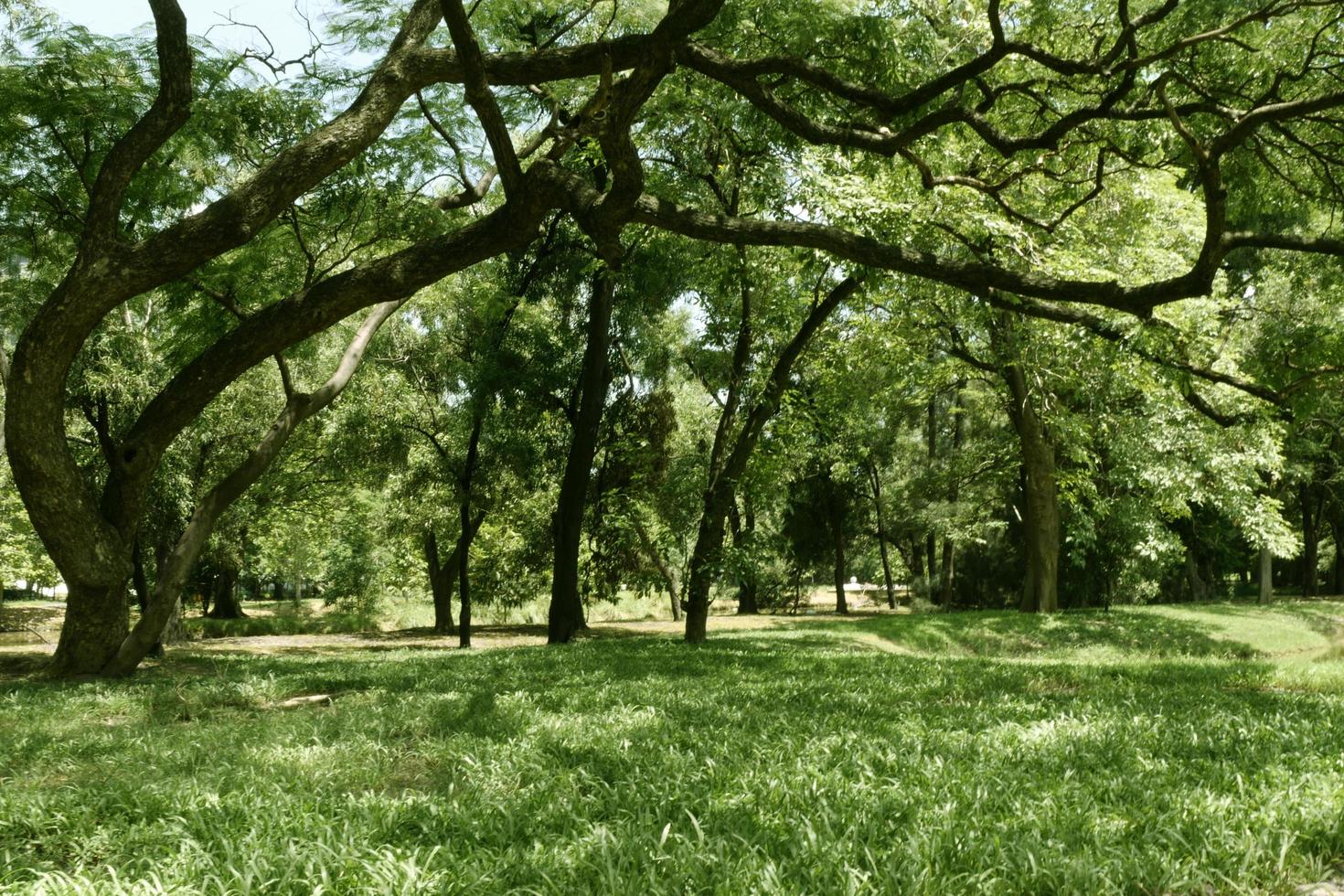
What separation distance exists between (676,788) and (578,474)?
1046 cm

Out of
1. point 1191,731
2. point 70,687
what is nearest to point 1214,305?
point 1191,731

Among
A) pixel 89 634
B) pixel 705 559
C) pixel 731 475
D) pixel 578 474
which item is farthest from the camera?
pixel 578 474

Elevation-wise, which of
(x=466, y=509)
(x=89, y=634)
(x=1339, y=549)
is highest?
(x=466, y=509)

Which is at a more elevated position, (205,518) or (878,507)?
(878,507)

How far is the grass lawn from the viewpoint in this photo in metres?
2.54

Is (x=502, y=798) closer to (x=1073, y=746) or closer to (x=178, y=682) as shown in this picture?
(x=1073, y=746)

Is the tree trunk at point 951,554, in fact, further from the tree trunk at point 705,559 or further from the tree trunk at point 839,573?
the tree trunk at point 705,559

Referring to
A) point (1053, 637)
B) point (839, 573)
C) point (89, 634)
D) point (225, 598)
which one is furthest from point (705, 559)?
point (225, 598)

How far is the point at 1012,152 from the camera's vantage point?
7.94 m

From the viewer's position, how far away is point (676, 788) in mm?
3439

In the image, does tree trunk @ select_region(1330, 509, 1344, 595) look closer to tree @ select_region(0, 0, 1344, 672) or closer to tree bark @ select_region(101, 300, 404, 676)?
tree @ select_region(0, 0, 1344, 672)

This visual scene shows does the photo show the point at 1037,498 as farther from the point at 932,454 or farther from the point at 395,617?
the point at 395,617

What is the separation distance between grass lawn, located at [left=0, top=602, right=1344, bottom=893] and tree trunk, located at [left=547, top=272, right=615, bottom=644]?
6.73 meters

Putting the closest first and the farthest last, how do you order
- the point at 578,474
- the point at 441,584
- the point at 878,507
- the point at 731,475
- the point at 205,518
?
the point at 205,518 < the point at 731,475 < the point at 578,474 < the point at 441,584 < the point at 878,507
